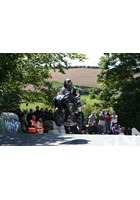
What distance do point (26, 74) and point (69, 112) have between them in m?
1.84

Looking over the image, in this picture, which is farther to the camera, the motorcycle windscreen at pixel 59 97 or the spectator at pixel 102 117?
the motorcycle windscreen at pixel 59 97

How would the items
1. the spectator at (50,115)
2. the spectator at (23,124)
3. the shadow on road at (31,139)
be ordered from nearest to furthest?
the shadow on road at (31,139) → the spectator at (50,115) → the spectator at (23,124)

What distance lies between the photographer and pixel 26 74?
13.8m

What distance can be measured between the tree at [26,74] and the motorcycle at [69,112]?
385 millimetres

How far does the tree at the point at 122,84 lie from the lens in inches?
494

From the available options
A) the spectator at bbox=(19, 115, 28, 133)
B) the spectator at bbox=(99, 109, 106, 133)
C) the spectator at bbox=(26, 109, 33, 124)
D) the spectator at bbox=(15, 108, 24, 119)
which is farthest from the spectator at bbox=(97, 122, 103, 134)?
the spectator at bbox=(15, 108, 24, 119)

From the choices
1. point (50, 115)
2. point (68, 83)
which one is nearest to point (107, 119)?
point (68, 83)

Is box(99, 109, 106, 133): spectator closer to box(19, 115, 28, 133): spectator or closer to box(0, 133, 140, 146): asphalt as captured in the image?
box(0, 133, 140, 146): asphalt

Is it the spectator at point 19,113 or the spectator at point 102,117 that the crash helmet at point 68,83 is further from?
the spectator at point 19,113

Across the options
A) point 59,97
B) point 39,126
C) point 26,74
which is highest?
point 26,74

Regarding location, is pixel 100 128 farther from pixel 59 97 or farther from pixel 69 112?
pixel 59 97

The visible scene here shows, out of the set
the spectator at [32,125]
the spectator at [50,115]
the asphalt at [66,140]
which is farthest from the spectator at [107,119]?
the spectator at [32,125]

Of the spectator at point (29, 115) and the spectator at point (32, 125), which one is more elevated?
the spectator at point (29, 115)

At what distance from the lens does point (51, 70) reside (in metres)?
13.1
